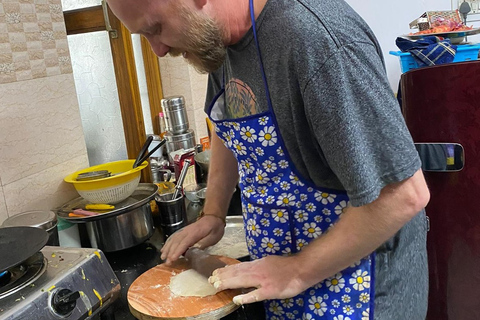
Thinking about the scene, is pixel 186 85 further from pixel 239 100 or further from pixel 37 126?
pixel 239 100

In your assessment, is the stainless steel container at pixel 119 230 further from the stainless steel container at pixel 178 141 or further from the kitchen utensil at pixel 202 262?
the stainless steel container at pixel 178 141

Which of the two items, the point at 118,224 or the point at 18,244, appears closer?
the point at 18,244

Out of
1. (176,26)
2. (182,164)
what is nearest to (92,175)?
(182,164)

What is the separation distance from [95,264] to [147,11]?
47 cm

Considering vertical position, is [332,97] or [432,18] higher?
[432,18]

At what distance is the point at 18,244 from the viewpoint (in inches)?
32.0

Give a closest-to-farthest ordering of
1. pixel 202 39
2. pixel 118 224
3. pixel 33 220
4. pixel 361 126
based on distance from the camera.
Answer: pixel 361 126
pixel 202 39
pixel 33 220
pixel 118 224

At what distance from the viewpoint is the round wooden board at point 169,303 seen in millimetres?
756

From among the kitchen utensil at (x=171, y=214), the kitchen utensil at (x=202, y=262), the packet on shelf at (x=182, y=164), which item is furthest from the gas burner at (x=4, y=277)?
the packet on shelf at (x=182, y=164)

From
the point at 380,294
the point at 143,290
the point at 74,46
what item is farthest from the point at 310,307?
the point at 74,46

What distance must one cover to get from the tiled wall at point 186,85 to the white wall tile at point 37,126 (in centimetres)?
70

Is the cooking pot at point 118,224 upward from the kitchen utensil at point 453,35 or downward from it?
downward

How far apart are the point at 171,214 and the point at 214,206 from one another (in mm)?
364

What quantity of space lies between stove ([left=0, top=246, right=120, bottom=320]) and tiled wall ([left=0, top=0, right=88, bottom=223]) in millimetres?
326
